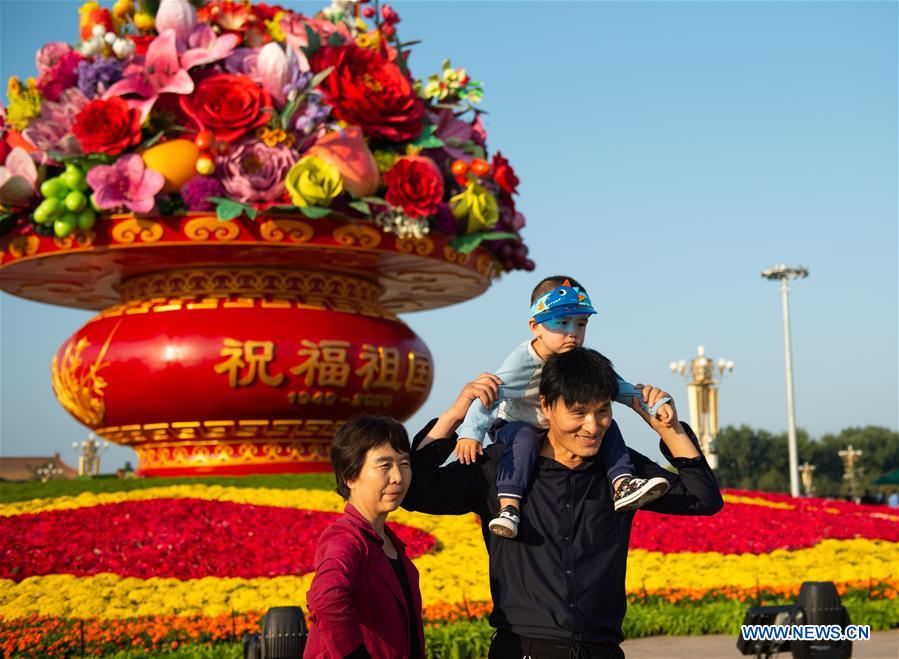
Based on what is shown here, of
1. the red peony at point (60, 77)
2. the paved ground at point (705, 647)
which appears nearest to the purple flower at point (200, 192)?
the red peony at point (60, 77)

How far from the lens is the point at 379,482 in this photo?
3309 mm

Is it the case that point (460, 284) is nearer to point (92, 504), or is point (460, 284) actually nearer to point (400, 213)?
point (400, 213)

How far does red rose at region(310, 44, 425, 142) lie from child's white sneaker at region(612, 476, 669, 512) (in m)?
10.7

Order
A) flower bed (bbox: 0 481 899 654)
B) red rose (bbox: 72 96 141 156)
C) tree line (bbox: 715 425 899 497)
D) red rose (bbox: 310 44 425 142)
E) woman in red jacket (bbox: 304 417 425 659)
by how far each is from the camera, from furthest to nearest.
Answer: tree line (bbox: 715 425 899 497)
red rose (bbox: 310 44 425 142)
red rose (bbox: 72 96 141 156)
flower bed (bbox: 0 481 899 654)
woman in red jacket (bbox: 304 417 425 659)

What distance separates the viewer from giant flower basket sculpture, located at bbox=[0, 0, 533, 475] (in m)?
13.2

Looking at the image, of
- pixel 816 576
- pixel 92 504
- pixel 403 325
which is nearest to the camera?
pixel 816 576

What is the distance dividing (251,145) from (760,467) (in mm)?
66605

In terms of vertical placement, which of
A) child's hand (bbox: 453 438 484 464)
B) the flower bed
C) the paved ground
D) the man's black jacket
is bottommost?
the paved ground

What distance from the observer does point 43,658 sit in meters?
6.89

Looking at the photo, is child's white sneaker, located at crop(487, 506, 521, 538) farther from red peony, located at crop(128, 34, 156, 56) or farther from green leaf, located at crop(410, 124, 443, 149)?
red peony, located at crop(128, 34, 156, 56)

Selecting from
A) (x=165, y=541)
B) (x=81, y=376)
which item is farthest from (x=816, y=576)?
(x=81, y=376)

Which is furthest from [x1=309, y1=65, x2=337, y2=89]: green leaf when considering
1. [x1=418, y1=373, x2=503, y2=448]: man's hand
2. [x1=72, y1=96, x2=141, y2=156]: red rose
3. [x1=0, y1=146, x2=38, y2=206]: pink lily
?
[x1=418, y1=373, x2=503, y2=448]: man's hand

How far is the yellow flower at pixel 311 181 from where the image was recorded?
1304 cm

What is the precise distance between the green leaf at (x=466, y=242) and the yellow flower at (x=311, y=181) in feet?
6.81
